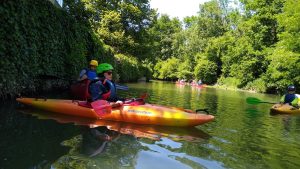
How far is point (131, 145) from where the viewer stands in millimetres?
5984

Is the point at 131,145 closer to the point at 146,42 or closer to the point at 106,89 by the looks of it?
the point at 106,89

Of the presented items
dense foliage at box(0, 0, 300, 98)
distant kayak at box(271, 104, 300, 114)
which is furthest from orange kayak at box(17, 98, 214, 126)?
distant kayak at box(271, 104, 300, 114)

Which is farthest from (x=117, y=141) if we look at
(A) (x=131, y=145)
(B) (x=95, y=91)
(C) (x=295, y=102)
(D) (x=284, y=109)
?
(C) (x=295, y=102)

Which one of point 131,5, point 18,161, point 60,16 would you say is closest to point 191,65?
point 131,5

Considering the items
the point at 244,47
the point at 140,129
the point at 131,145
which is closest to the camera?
the point at 131,145

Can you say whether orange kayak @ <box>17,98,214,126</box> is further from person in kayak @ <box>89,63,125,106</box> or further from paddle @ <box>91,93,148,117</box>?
person in kayak @ <box>89,63,125,106</box>

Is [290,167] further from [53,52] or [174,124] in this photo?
[53,52]

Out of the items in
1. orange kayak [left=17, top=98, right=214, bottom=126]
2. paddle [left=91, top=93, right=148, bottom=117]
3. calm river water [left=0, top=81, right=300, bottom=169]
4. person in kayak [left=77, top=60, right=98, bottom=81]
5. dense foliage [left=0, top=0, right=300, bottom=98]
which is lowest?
calm river water [left=0, top=81, right=300, bottom=169]

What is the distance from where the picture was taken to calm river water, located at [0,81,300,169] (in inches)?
189

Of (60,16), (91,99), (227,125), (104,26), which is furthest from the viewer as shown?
(104,26)

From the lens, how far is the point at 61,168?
432 centimetres

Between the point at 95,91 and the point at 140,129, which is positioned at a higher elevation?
the point at 95,91

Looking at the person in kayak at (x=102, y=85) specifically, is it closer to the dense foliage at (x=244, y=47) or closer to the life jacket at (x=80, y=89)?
the life jacket at (x=80, y=89)

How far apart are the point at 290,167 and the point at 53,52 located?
9.39 m
